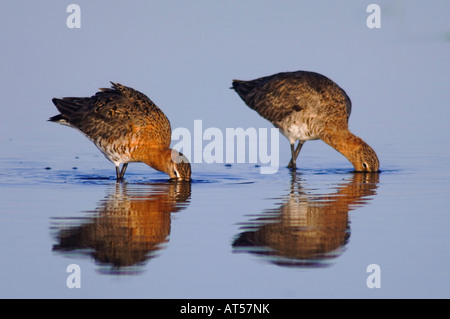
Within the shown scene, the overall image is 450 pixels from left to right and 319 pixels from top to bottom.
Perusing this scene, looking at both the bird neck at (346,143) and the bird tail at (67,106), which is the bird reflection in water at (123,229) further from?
the bird neck at (346,143)

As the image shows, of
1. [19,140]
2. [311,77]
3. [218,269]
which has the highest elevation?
[311,77]

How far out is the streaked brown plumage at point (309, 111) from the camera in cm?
1708

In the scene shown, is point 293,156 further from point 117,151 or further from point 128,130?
point 117,151

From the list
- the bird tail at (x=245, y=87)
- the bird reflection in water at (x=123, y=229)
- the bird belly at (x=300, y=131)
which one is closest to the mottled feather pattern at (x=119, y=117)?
the bird reflection in water at (x=123, y=229)

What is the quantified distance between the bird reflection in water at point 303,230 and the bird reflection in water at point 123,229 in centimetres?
100

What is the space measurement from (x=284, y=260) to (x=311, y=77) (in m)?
9.05

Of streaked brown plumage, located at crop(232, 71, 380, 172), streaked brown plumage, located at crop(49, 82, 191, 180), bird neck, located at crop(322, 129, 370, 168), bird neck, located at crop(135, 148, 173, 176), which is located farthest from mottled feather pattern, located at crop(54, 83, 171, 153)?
bird neck, located at crop(322, 129, 370, 168)

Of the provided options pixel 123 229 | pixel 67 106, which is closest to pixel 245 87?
pixel 67 106

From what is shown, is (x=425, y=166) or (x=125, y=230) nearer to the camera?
(x=125, y=230)

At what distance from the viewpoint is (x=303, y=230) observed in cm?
1048

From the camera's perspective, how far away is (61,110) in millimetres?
15836

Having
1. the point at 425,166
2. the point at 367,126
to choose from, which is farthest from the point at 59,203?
the point at 367,126

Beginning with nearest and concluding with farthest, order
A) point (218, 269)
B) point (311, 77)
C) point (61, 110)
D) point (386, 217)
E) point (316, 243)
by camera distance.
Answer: point (218, 269), point (316, 243), point (386, 217), point (61, 110), point (311, 77)

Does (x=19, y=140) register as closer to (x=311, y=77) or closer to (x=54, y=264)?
(x=311, y=77)
